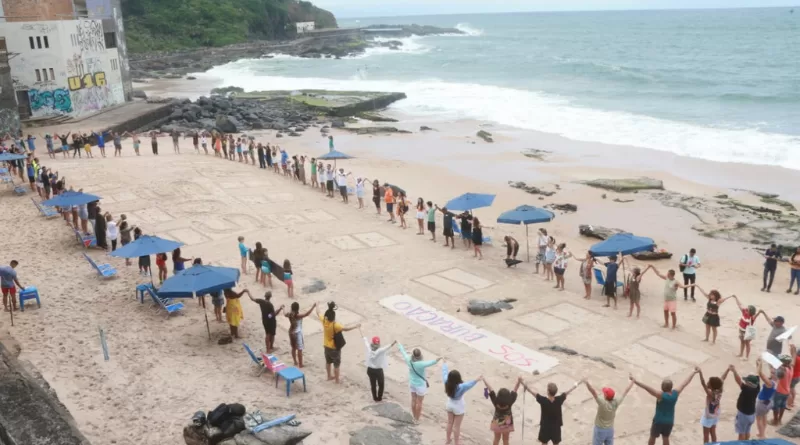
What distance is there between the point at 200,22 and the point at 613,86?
78867 millimetres

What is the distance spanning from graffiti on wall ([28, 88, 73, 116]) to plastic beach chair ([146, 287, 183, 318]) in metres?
29.3

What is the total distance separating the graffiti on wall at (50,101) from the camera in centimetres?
3784

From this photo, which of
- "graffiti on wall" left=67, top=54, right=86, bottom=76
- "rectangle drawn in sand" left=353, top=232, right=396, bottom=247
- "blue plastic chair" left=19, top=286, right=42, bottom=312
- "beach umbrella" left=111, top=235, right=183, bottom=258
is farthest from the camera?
"graffiti on wall" left=67, top=54, right=86, bottom=76

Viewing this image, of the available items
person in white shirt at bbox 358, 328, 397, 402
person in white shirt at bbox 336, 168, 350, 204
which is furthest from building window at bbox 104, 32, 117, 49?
person in white shirt at bbox 358, 328, 397, 402

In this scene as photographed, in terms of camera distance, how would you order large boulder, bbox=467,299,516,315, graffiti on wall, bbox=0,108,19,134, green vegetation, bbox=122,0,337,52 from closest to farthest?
large boulder, bbox=467,299,516,315, graffiti on wall, bbox=0,108,19,134, green vegetation, bbox=122,0,337,52

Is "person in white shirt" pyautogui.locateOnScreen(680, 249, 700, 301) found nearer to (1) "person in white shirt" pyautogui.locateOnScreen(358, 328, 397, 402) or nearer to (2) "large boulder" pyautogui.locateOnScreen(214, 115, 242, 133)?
(1) "person in white shirt" pyautogui.locateOnScreen(358, 328, 397, 402)

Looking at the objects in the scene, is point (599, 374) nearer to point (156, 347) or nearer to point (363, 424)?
point (363, 424)

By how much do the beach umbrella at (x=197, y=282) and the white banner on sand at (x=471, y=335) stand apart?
13.2ft

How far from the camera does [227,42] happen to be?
111375mm

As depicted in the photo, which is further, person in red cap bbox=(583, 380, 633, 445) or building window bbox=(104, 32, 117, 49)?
building window bbox=(104, 32, 117, 49)

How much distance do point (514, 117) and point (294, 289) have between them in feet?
109

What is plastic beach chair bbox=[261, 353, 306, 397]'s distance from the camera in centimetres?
1037

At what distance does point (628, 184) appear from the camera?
1040 inches

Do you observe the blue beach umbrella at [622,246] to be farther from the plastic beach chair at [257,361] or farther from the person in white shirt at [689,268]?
the plastic beach chair at [257,361]
